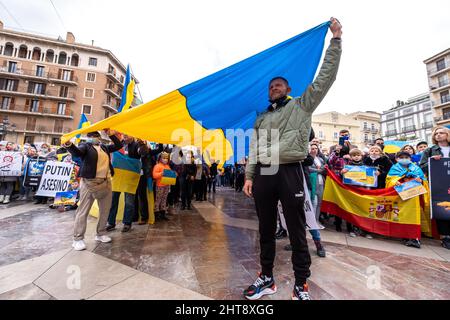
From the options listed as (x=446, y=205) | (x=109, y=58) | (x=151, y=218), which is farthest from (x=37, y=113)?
(x=446, y=205)

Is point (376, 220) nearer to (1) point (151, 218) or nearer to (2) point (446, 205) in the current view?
(2) point (446, 205)

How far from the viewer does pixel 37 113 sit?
31.1 metres

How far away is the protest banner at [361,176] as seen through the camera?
4.21 m

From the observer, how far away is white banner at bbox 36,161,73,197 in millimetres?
6582

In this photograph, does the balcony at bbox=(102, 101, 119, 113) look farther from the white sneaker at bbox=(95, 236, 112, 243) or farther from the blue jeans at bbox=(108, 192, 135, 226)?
the white sneaker at bbox=(95, 236, 112, 243)

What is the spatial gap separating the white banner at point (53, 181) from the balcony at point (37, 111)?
32.2m

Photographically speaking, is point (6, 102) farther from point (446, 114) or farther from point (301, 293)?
point (446, 114)

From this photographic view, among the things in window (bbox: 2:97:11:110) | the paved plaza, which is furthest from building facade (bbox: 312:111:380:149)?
window (bbox: 2:97:11:110)

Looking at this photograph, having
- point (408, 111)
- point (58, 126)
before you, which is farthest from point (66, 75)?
point (408, 111)

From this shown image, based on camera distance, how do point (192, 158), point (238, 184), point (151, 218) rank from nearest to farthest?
point (151, 218) → point (192, 158) → point (238, 184)

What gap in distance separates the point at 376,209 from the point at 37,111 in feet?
142

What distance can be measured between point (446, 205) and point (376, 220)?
1089 mm

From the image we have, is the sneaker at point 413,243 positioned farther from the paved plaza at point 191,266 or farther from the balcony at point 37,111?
the balcony at point 37,111

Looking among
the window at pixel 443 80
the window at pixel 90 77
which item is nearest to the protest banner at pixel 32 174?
the window at pixel 90 77
